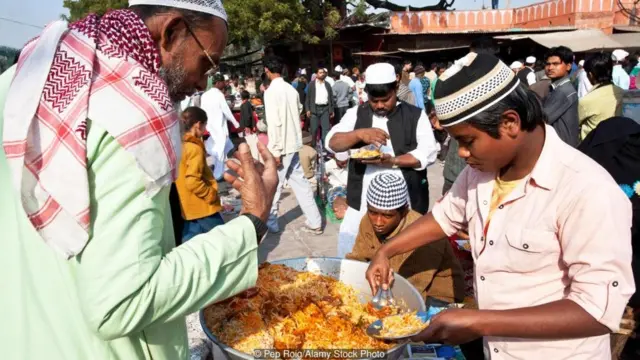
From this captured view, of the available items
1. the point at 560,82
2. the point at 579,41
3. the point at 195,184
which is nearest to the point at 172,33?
the point at 195,184

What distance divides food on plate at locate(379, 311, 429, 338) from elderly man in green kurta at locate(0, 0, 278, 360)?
67 centimetres

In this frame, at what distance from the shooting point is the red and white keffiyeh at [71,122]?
3.15 feet

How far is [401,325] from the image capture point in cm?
170

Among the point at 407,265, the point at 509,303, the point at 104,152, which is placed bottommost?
the point at 407,265

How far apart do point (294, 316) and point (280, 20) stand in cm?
1936

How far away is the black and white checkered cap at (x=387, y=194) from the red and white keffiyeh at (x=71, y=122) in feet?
6.29

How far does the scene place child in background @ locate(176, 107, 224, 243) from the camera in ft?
13.2

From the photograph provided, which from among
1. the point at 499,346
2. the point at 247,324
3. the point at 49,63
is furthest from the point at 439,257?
the point at 49,63

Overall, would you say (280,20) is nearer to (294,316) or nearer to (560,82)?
(560,82)

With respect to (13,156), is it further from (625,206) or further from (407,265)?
(407,265)

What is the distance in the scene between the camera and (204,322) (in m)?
1.78

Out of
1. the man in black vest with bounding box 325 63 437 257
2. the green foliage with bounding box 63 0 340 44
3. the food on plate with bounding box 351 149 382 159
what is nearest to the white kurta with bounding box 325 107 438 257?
the man in black vest with bounding box 325 63 437 257

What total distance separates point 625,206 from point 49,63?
5.17 feet

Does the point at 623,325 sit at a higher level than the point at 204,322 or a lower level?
lower
